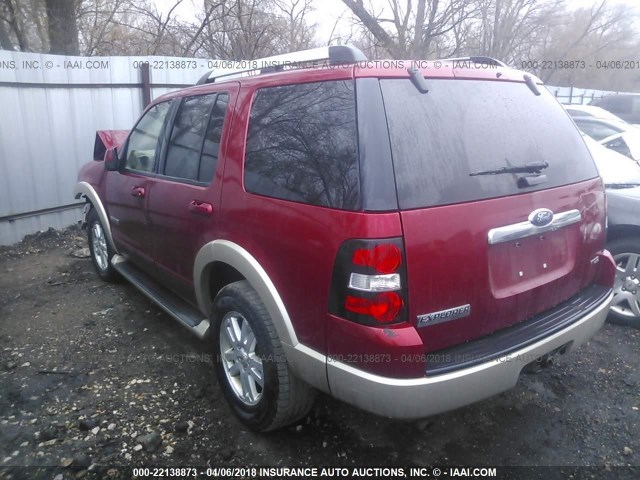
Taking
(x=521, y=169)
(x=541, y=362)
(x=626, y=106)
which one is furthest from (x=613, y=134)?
(x=626, y=106)

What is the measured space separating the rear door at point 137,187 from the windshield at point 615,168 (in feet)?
11.1

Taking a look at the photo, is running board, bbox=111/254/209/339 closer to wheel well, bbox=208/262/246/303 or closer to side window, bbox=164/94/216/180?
wheel well, bbox=208/262/246/303

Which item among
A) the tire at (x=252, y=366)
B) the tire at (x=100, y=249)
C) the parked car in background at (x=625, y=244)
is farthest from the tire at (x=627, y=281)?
the tire at (x=100, y=249)

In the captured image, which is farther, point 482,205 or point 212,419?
point 212,419

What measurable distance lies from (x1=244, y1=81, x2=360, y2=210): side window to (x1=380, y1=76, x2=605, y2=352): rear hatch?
19 centimetres

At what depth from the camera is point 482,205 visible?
2.01 m

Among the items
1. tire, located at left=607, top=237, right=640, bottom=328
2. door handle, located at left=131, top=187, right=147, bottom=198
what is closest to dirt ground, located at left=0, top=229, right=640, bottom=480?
tire, located at left=607, top=237, right=640, bottom=328

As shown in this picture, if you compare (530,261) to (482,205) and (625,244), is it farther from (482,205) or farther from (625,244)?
(625,244)

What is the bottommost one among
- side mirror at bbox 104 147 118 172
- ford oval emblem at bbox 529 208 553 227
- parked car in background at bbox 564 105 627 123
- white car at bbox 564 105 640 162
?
ford oval emblem at bbox 529 208 553 227

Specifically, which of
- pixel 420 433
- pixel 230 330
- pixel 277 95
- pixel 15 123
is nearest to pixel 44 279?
pixel 15 123

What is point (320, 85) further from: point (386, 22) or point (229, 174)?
point (386, 22)

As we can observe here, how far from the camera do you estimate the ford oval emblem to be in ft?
7.02

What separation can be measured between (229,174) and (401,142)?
40.0 inches

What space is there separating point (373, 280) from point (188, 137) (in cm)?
183
